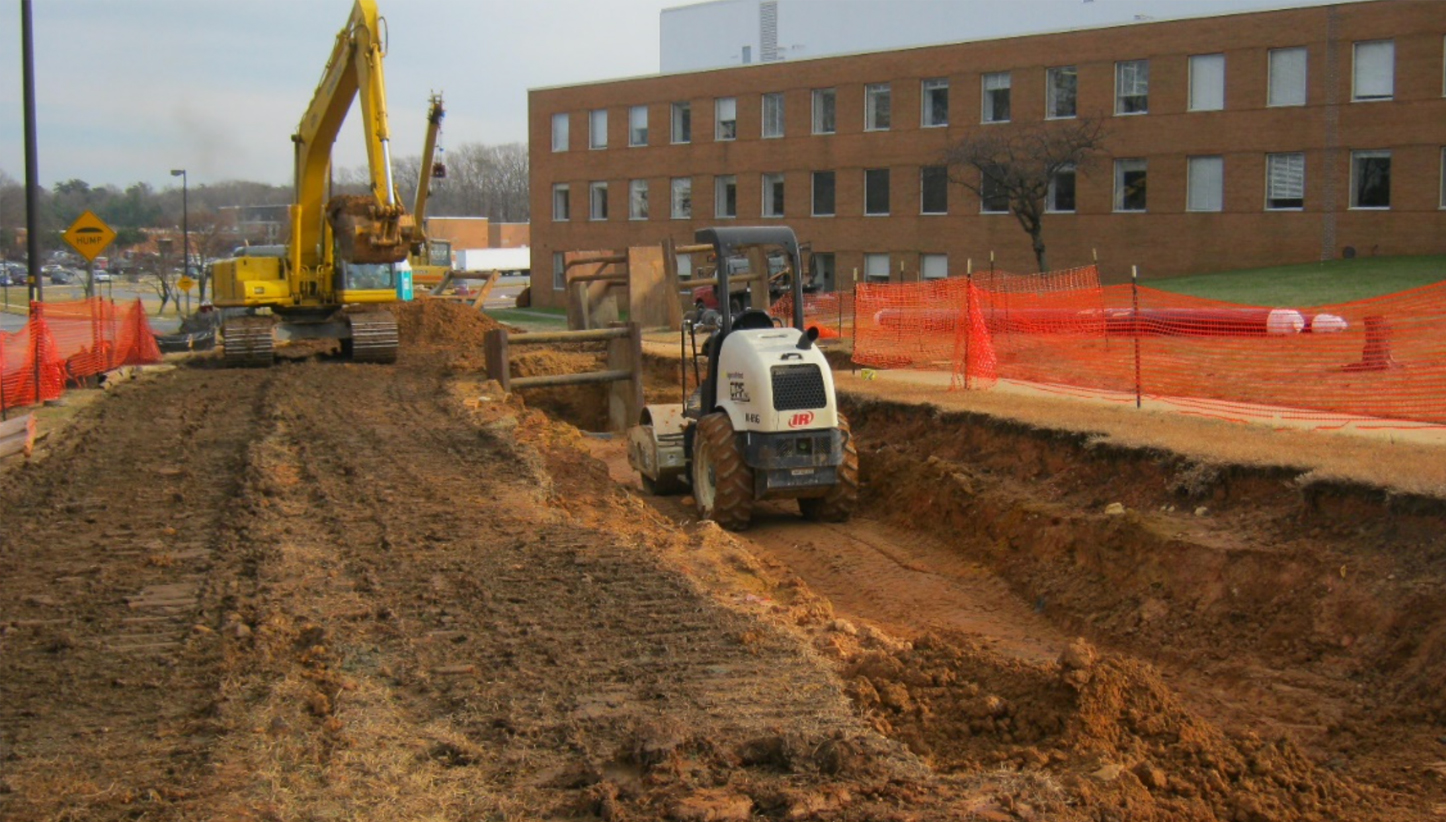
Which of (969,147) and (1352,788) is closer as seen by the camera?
(1352,788)

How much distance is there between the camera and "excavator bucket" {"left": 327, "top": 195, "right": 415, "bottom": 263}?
20.6 m

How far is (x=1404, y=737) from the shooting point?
282 inches

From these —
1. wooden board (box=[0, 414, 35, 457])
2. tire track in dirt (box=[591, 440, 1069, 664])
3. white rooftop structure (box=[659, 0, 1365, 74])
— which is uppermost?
white rooftop structure (box=[659, 0, 1365, 74])

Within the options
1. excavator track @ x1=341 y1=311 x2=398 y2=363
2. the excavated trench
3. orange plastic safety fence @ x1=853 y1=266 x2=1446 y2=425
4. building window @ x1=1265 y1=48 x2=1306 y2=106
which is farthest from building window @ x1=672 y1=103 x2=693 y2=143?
the excavated trench

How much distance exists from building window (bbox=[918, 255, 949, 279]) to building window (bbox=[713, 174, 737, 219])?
844 cm

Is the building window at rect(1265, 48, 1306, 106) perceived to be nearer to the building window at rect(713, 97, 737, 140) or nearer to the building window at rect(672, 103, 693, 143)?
the building window at rect(713, 97, 737, 140)

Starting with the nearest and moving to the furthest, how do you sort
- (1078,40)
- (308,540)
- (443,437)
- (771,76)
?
1. (308,540)
2. (443,437)
3. (1078,40)
4. (771,76)

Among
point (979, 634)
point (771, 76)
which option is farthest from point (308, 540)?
point (771, 76)

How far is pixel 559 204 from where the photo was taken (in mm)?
56719

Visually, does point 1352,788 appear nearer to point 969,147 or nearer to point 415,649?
point 415,649

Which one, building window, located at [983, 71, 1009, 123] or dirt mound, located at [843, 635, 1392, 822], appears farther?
building window, located at [983, 71, 1009, 123]

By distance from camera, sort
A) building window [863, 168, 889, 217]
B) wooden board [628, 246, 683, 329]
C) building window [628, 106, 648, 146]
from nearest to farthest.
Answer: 1. wooden board [628, 246, 683, 329]
2. building window [863, 168, 889, 217]
3. building window [628, 106, 648, 146]

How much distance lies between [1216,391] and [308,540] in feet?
35.3

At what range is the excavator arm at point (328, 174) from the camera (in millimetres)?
19859
